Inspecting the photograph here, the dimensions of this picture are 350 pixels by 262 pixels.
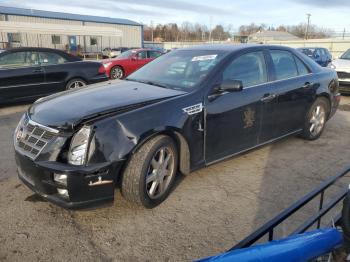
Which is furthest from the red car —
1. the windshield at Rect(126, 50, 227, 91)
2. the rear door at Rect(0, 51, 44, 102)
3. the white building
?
the white building

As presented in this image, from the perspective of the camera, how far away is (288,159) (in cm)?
446

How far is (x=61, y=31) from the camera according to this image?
32.3 meters

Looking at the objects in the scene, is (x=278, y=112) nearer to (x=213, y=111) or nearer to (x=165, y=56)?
(x=213, y=111)

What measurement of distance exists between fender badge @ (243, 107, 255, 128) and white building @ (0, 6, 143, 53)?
30710mm

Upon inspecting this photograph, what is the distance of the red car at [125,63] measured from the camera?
44.3 ft

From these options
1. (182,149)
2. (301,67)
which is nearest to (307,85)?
(301,67)

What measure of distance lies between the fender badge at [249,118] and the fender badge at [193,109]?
28.2 inches

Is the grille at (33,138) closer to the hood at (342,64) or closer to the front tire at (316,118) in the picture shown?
the front tire at (316,118)

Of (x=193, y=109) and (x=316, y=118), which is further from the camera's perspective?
(x=316, y=118)

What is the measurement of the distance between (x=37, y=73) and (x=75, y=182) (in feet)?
19.8

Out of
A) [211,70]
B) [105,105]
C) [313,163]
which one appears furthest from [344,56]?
[105,105]

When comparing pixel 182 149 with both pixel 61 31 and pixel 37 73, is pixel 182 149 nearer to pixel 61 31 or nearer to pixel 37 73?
pixel 37 73

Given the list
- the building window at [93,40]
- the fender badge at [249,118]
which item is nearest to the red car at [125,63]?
the fender badge at [249,118]

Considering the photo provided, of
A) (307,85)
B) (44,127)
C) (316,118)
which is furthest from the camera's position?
(316,118)
